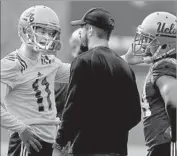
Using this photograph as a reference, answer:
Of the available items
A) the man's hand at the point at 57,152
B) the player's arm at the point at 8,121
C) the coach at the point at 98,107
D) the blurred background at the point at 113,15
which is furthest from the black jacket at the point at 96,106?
the blurred background at the point at 113,15

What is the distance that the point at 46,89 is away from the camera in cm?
530

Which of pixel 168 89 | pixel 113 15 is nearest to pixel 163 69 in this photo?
pixel 168 89

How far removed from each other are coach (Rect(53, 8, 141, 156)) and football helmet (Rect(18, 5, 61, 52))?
65 cm

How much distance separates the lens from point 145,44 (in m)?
5.46

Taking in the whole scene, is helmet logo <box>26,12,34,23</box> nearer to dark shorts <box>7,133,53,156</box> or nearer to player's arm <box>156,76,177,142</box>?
dark shorts <box>7,133,53,156</box>

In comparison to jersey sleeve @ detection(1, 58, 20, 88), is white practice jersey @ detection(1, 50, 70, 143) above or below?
below

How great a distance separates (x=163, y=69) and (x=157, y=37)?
1.47 feet

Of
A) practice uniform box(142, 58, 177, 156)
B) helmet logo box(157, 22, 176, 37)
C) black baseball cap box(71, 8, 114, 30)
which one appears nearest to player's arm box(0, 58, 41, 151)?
black baseball cap box(71, 8, 114, 30)

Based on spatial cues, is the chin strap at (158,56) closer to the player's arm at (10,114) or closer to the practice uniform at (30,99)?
the practice uniform at (30,99)

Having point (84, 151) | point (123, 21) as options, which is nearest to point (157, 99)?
point (84, 151)

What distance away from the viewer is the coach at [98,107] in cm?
462

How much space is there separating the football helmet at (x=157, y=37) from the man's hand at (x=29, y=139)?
1.06 m

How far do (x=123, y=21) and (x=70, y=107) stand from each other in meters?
10.2

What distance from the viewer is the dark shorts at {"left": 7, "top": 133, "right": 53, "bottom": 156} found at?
5.19m
